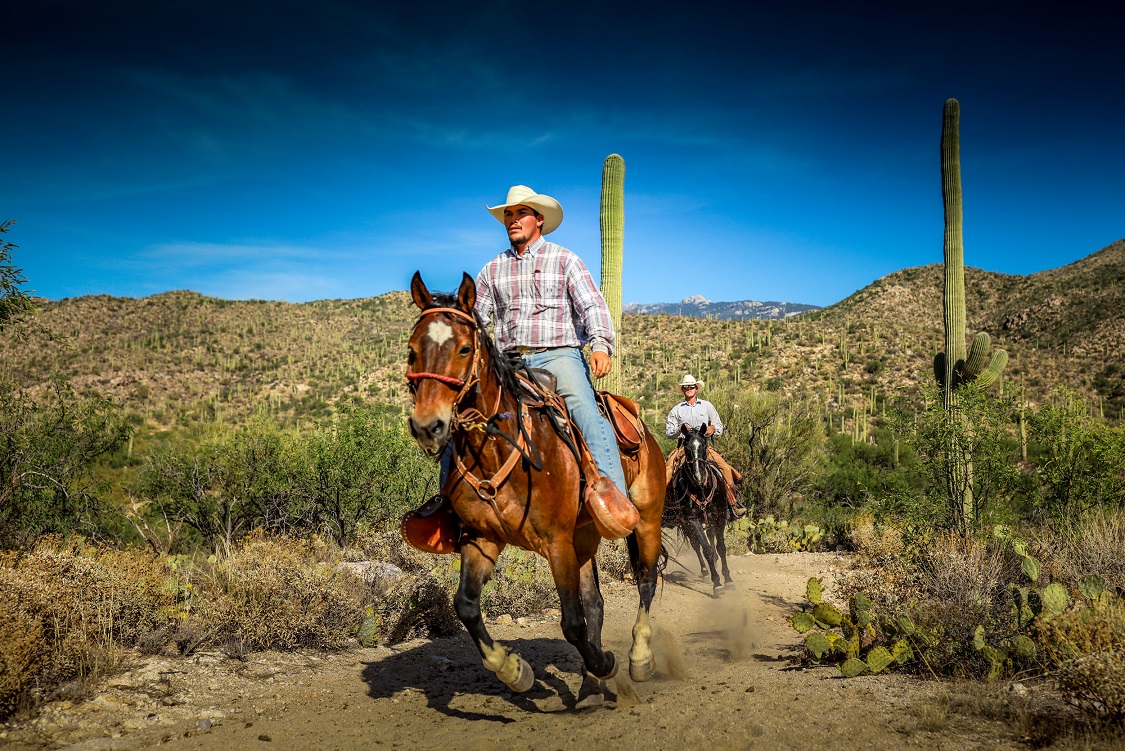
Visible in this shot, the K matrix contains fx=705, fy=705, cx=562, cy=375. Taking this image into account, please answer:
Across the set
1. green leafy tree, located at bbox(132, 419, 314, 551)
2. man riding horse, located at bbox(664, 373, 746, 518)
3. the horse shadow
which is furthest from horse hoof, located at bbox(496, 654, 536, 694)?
green leafy tree, located at bbox(132, 419, 314, 551)

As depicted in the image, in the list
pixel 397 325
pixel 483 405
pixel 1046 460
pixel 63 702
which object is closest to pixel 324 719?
pixel 63 702

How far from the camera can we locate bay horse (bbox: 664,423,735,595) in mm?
11367

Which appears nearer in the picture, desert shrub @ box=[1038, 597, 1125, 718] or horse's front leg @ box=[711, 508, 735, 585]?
desert shrub @ box=[1038, 597, 1125, 718]

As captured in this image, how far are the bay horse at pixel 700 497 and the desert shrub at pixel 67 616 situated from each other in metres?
7.44

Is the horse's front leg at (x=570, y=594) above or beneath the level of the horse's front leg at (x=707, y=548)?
above

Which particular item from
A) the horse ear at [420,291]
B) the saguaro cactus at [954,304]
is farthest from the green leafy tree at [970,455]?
the horse ear at [420,291]

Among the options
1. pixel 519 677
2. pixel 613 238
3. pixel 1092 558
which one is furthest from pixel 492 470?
pixel 613 238

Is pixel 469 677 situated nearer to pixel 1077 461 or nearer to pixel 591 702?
pixel 591 702

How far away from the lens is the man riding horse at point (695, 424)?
11.8 meters

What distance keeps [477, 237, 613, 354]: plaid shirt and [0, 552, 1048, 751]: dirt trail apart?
109 inches

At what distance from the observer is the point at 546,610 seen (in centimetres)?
1003

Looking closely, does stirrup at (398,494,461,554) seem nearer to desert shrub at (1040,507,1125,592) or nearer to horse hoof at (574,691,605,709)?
horse hoof at (574,691,605,709)

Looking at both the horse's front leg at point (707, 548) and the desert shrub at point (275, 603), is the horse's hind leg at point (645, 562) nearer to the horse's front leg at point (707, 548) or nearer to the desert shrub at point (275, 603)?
the desert shrub at point (275, 603)

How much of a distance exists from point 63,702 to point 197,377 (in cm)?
4908
